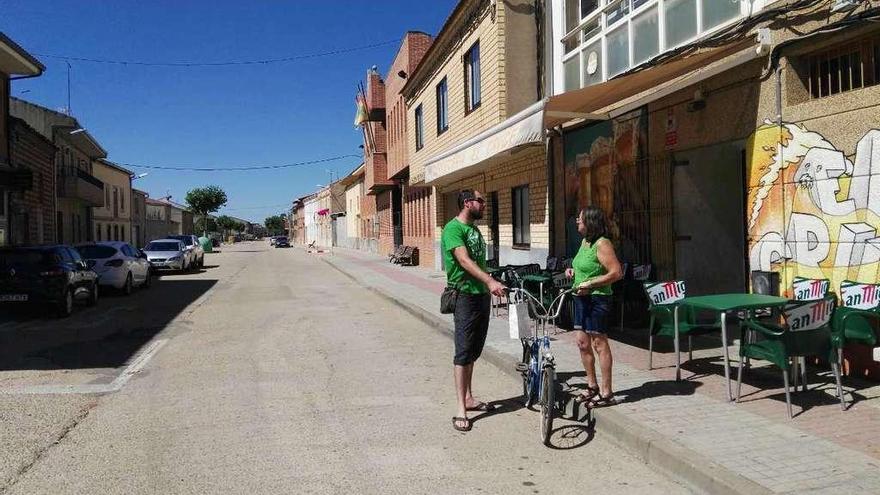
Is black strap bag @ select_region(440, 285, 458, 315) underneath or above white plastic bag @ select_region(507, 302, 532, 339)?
above

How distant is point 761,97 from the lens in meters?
7.32

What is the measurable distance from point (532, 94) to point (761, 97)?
8.32 metres

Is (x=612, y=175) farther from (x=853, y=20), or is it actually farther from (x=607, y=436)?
(x=607, y=436)

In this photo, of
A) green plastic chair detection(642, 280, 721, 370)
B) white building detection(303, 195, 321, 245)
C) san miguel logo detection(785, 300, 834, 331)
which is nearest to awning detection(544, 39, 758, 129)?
green plastic chair detection(642, 280, 721, 370)

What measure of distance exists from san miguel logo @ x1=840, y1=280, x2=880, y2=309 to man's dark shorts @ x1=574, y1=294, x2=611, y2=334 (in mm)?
2316

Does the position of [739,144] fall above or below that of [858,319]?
above

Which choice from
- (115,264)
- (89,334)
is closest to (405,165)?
(115,264)

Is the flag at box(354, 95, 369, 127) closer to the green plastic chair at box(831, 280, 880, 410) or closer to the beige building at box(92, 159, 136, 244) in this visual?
the beige building at box(92, 159, 136, 244)

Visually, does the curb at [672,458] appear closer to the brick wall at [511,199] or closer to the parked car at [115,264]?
the brick wall at [511,199]

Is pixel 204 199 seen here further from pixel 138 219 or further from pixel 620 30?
pixel 620 30

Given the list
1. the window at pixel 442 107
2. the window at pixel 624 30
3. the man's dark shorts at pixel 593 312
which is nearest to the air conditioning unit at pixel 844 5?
the window at pixel 624 30

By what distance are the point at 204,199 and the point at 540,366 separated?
9642 centimetres

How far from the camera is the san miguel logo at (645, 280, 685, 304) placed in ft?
22.8

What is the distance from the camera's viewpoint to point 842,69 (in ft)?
21.6
